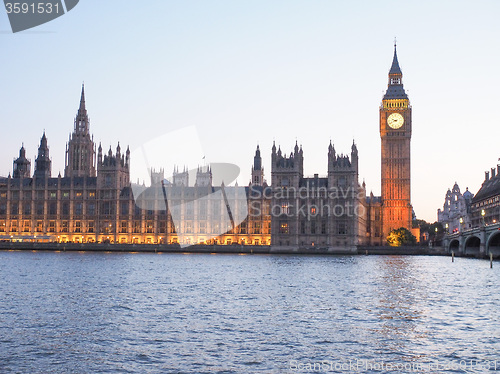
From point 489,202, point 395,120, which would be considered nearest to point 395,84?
point 395,120

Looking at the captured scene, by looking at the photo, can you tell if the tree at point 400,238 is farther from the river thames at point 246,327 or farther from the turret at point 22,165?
the turret at point 22,165

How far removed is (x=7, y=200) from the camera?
6806 inches

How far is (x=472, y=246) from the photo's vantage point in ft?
446

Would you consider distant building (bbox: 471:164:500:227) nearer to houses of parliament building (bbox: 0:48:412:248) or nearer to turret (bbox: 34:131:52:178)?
houses of parliament building (bbox: 0:48:412:248)

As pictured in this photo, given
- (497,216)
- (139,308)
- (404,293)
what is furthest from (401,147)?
(139,308)

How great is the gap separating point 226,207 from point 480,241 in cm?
6793

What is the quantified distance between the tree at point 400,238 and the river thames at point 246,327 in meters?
103

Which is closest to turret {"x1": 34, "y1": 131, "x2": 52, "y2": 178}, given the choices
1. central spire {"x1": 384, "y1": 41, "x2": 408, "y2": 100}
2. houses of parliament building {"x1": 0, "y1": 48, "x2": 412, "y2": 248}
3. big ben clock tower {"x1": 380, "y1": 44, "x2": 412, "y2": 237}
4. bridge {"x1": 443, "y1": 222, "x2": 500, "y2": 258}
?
houses of parliament building {"x1": 0, "y1": 48, "x2": 412, "y2": 248}

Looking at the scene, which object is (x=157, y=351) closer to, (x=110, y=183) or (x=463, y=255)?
(x=463, y=255)

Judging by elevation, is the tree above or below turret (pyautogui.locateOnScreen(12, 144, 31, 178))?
below

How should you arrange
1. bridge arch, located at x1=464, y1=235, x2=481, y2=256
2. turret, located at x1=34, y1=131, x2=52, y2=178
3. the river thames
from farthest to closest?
turret, located at x1=34, y1=131, x2=52, y2=178 < bridge arch, located at x1=464, y1=235, x2=481, y2=256 < the river thames

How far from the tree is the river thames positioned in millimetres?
103050

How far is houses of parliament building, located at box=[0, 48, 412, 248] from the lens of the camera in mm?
152125

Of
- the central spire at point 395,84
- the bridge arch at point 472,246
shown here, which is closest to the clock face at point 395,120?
the central spire at point 395,84
